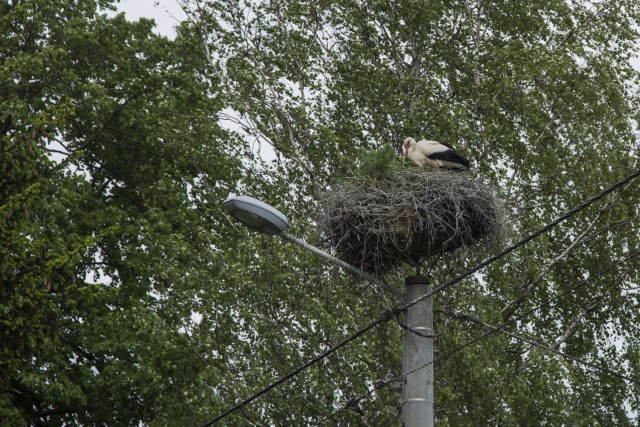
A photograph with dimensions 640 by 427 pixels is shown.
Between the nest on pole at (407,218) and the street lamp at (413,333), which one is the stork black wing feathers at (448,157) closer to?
the nest on pole at (407,218)

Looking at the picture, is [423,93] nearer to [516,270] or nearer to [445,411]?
[516,270]

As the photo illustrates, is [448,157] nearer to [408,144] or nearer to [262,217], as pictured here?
[408,144]

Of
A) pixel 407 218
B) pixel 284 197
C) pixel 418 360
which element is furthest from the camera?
pixel 284 197

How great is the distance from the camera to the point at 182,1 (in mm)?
23453

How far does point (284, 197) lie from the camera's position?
20.8 m

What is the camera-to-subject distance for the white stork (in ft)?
42.6

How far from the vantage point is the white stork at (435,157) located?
42.6 feet

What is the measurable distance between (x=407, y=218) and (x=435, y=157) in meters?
2.91

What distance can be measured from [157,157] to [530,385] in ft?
25.0

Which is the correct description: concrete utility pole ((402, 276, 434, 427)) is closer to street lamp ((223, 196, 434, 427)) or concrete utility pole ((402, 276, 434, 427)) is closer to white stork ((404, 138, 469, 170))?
street lamp ((223, 196, 434, 427))

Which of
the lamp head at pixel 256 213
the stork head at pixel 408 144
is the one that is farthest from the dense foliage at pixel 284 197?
the lamp head at pixel 256 213

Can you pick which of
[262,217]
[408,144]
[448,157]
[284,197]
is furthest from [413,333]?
[284,197]

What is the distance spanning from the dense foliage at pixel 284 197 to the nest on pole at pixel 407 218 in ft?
17.8

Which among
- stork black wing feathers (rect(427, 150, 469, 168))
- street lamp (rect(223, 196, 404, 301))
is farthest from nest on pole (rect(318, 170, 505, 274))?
stork black wing feathers (rect(427, 150, 469, 168))
